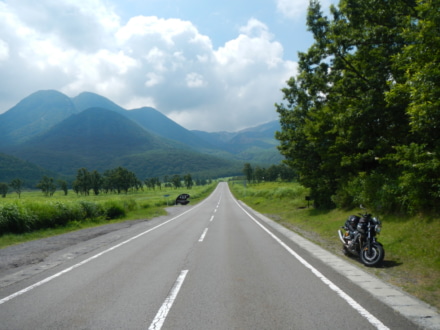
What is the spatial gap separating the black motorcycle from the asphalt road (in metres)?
1.13

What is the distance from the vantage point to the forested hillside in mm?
9055

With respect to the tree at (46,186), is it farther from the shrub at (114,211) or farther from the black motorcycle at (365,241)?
the black motorcycle at (365,241)

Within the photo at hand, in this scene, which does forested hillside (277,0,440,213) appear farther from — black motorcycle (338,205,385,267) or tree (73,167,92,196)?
tree (73,167,92,196)

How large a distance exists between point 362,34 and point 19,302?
16.8 metres

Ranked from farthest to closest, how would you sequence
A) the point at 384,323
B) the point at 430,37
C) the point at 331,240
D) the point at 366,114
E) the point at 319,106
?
the point at 319,106 < the point at 366,114 < the point at 331,240 < the point at 430,37 < the point at 384,323

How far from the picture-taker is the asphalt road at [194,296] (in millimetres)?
4219

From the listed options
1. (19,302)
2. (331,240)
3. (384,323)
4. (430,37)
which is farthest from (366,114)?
(19,302)

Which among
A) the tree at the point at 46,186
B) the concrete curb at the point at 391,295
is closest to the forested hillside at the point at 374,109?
the concrete curb at the point at 391,295

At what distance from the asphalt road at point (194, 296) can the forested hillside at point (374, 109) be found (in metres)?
5.52

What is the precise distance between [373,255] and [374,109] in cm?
893

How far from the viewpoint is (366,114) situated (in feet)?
45.6

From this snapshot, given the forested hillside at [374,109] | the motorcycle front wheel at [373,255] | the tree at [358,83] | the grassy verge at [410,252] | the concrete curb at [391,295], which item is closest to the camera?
the concrete curb at [391,295]

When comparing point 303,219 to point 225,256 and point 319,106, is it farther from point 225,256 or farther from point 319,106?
point 225,256

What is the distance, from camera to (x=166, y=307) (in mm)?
4801
